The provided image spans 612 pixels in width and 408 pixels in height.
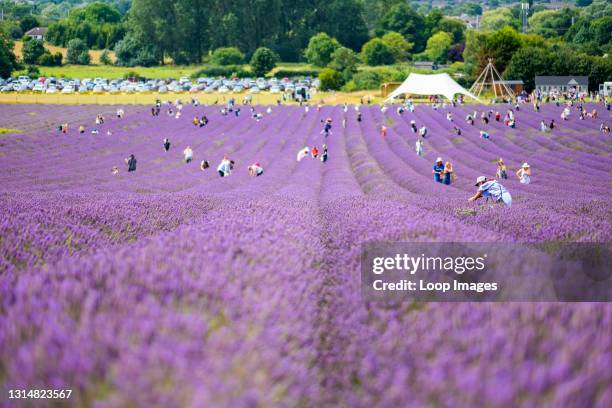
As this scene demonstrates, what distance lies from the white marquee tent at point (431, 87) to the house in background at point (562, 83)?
29200mm

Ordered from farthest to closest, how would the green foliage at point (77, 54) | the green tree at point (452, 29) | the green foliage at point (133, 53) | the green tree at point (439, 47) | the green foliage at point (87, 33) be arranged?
the green tree at point (452, 29) < the green foliage at point (87, 33) < the green tree at point (439, 47) < the green foliage at point (77, 54) < the green foliage at point (133, 53)

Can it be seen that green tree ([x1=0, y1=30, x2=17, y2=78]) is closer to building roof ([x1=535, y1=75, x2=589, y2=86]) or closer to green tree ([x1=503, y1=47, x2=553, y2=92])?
green tree ([x1=503, y1=47, x2=553, y2=92])

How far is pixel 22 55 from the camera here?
129625 millimetres

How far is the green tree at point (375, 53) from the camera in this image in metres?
132

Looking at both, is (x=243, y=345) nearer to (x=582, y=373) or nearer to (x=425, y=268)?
(x=582, y=373)

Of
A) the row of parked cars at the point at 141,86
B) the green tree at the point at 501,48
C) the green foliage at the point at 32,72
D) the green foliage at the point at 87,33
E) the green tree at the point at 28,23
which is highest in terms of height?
the green tree at the point at 28,23

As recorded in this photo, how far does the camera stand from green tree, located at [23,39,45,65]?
412ft

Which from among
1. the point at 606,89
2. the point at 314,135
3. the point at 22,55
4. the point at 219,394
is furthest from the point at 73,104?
the point at 219,394

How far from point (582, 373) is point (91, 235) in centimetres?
502

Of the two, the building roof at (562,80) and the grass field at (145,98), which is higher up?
the building roof at (562,80)

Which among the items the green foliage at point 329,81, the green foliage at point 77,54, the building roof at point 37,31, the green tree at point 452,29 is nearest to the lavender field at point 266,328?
the green foliage at point 329,81

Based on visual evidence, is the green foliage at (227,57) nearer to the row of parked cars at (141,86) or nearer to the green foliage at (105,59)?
the green foliage at (105,59)

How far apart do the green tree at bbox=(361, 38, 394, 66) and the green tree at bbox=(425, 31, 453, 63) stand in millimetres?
20930

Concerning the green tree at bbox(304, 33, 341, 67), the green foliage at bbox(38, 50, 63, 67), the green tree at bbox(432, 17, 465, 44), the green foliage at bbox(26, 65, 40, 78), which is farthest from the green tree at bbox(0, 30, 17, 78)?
the green tree at bbox(432, 17, 465, 44)
